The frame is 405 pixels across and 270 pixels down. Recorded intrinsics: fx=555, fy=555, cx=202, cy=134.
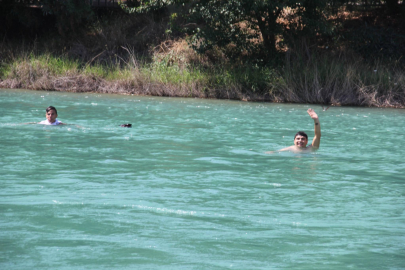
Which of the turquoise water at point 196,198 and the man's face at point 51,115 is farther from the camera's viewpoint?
the man's face at point 51,115

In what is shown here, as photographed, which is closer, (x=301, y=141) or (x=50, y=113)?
(x=301, y=141)

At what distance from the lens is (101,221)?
6.32m

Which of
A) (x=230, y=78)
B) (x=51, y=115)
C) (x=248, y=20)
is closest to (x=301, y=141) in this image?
(x=51, y=115)

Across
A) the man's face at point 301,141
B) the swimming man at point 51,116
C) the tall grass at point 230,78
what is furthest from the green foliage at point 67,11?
the man's face at point 301,141

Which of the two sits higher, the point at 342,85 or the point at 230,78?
the point at 230,78

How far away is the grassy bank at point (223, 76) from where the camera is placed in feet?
75.7

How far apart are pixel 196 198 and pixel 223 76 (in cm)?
1813

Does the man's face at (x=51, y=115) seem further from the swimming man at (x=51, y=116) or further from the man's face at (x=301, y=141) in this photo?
the man's face at (x=301, y=141)

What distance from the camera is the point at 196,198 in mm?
7492

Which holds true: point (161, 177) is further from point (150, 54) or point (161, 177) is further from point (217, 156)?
point (150, 54)

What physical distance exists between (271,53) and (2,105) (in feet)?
42.6

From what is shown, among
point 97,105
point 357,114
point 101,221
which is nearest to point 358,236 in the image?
point 101,221

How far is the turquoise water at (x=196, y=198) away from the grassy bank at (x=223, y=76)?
814 cm

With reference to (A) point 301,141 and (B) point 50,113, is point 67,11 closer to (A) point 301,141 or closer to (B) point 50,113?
(B) point 50,113
